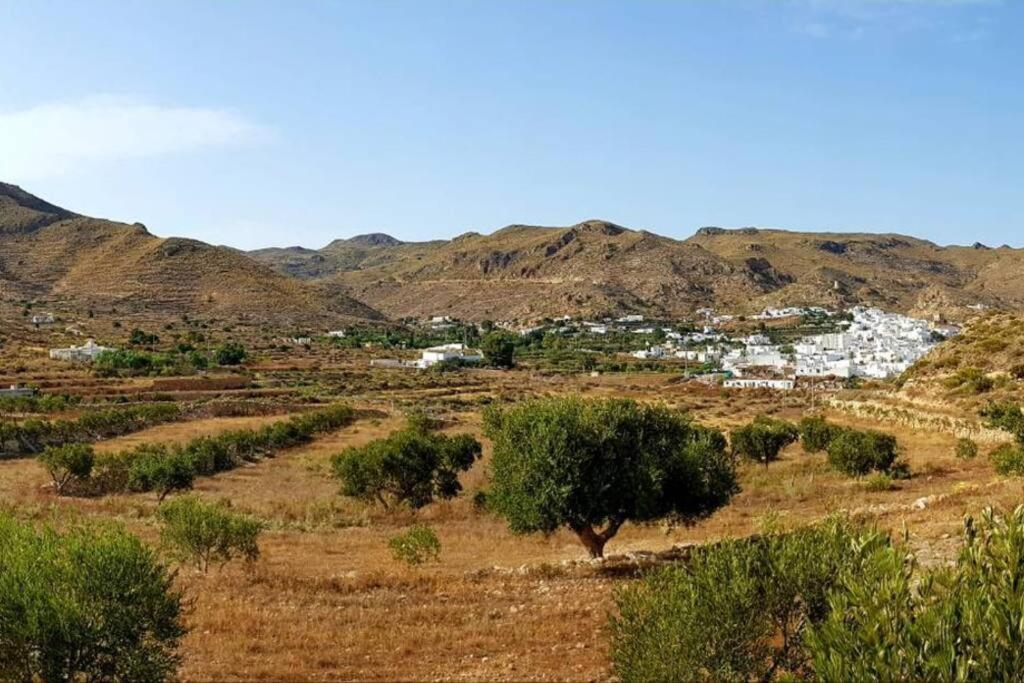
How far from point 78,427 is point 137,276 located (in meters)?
105

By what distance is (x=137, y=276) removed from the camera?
14788 centimetres

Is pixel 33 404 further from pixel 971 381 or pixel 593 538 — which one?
pixel 971 381

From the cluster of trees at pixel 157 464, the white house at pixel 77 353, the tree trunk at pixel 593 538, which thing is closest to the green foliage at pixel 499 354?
the white house at pixel 77 353

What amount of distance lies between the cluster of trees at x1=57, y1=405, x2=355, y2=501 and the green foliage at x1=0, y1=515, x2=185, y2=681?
24.2 metres

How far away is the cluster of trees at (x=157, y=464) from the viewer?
34219 mm

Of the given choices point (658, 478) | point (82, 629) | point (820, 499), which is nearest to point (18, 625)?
point (82, 629)

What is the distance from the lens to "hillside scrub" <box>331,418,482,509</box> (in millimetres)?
31578

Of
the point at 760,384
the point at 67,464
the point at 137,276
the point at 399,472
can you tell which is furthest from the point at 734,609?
the point at 137,276

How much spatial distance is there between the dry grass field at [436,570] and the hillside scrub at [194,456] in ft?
4.08

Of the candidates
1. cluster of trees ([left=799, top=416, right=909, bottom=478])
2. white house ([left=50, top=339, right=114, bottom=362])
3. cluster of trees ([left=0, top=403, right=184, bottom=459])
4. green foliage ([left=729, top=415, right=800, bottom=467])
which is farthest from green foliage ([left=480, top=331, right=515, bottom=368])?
cluster of trees ([left=799, top=416, right=909, bottom=478])

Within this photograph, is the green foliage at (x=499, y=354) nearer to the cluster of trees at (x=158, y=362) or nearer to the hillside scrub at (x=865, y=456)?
the cluster of trees at (x=158, y=362)

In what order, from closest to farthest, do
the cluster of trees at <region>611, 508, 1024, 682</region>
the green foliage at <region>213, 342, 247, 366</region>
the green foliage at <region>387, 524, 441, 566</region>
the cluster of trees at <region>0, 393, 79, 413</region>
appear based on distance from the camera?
the cluster of trees at <region>611, 508, 1024, 682</region>, the green foliage at <region>387, 524, 441, 566</region>, the cluster of trees at <region>0, 393, 79, 413</region>, the green foliage at <region>213, 342, 247, 366</region>

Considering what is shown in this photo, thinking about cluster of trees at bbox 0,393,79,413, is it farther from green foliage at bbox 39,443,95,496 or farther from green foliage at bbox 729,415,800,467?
green foliage at bbox 729,415,800,467

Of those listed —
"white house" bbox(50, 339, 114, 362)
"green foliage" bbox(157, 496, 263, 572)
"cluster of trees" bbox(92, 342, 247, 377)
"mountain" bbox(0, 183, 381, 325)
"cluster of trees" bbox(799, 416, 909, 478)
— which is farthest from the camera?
"mountain" bbox(0, 183, 381, 325)
